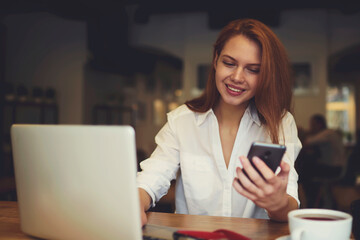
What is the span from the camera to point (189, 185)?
165 centimetres

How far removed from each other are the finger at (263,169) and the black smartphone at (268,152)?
14mm

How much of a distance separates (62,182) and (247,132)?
95 centimetres

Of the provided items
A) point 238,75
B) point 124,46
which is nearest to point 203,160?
point 238,75

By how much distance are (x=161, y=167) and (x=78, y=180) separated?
2.50 ft

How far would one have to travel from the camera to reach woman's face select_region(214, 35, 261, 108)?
1.49 meters

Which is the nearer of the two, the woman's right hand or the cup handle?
the cup handle

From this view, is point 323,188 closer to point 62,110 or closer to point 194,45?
point 194,45

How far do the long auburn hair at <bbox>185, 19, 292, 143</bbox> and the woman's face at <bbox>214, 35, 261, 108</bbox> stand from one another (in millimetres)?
26

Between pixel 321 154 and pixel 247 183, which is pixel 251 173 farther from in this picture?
pixel 321 154

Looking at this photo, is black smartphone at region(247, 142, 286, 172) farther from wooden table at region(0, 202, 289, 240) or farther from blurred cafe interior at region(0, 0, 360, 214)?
blurred cafe interior at region(0, 0, 360, 214)

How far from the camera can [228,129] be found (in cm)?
172

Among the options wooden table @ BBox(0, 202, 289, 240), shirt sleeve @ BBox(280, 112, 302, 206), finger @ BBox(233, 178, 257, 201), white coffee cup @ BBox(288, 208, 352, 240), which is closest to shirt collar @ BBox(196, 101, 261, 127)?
shirt sleeve @ BBox(280, 112, 302, 206)

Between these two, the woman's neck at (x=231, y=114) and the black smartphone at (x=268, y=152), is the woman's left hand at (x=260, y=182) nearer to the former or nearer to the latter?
the black smartphone at (x=268, y=152)

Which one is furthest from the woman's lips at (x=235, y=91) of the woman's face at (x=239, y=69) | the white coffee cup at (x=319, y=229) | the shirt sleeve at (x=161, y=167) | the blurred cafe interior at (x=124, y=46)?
the blurred cafe interior at (x=124, y=46)
